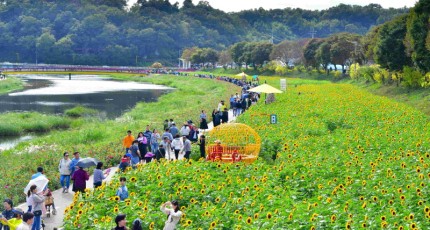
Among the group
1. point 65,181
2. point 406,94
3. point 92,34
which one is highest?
point 92,34

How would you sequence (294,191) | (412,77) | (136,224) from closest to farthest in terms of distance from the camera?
(136,224) → (294,191) → (412,77)

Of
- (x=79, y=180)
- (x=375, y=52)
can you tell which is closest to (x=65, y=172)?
(x=79, y=180)

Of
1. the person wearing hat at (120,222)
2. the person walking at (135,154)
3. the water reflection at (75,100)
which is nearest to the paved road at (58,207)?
the person walking at (135,154)

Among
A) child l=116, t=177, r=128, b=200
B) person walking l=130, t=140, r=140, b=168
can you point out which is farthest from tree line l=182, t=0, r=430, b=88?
child l=116, t=177, r=128, b=200

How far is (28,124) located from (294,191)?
29.4 meters

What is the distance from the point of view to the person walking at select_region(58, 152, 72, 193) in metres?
16.0

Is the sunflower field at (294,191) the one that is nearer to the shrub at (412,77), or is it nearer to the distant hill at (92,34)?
the shrub at (412,77)

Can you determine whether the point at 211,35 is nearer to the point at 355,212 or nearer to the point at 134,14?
the point at 134,14

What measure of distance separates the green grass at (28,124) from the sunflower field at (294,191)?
23427 millimetres

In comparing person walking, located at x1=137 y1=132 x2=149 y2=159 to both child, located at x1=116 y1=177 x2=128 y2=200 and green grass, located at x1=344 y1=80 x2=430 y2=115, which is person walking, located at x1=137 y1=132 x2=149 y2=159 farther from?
green grass, located at x1=344 y1=80 x2=430 y2=115

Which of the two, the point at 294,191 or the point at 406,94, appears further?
the point at 406,94

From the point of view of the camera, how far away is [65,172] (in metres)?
16.0

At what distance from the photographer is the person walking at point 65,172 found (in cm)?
1599

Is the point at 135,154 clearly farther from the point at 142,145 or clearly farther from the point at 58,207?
the point at 58,207
